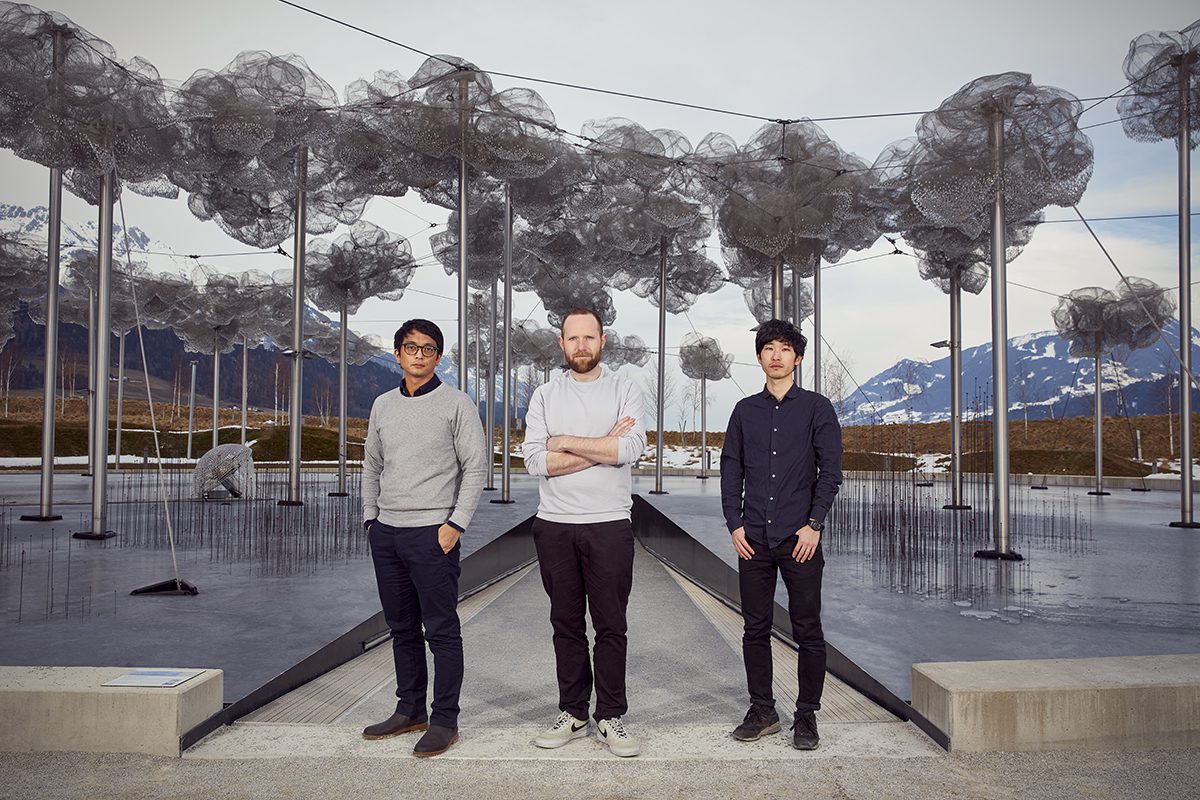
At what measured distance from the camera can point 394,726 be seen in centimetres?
301

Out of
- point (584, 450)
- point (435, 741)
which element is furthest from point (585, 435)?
point (435, 741)

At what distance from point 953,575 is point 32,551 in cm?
685

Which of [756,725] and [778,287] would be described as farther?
[778,287]

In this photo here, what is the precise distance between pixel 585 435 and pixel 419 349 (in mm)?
693

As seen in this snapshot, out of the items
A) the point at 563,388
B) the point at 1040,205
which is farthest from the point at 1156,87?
the point at 563,388

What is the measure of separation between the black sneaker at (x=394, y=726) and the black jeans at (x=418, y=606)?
0.11ft

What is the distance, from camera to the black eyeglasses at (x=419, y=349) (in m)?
3.17

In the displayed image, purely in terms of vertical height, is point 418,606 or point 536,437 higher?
point 536,437

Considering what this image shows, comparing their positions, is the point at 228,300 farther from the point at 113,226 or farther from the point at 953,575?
the point at 953,575

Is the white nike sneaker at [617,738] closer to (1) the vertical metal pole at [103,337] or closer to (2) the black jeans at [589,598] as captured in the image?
(2) the black jeans at [589,598]

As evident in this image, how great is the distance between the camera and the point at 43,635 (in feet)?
13.5

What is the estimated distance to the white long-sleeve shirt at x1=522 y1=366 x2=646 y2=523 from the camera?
3.01 meters

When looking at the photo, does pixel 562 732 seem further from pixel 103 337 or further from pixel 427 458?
pixel 103 337

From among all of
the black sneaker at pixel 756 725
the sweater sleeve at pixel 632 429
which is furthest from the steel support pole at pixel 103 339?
the black sneaker at pixel 756 725
